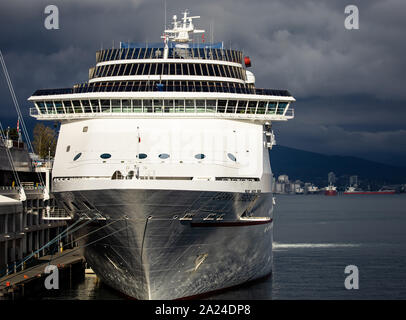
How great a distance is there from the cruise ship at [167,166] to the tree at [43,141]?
44282mm

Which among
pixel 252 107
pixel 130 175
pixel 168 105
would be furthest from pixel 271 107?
pixel 130 175

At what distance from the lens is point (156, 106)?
37.3 metres

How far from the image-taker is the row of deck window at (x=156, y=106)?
1468 inches

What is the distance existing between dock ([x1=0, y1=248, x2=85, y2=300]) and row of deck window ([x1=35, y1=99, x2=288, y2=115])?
25.0 feet

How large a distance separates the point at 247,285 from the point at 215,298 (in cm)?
Result: 425

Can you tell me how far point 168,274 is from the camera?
33875 millimetres

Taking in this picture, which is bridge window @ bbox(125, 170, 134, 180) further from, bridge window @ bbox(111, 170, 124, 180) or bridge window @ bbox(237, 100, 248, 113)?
bridge window @ bbox(237, 100, 248, 113)

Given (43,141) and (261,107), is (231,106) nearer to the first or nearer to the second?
(261,107)

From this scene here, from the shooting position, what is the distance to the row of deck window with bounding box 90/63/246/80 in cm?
3941

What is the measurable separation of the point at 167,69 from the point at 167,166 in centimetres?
711

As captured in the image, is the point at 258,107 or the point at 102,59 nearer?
the point at 258,107

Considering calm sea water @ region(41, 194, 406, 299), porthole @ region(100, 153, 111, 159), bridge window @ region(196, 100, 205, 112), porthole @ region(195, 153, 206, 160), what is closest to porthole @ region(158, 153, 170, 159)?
porthole @ region(195, 153, 206, 160)
